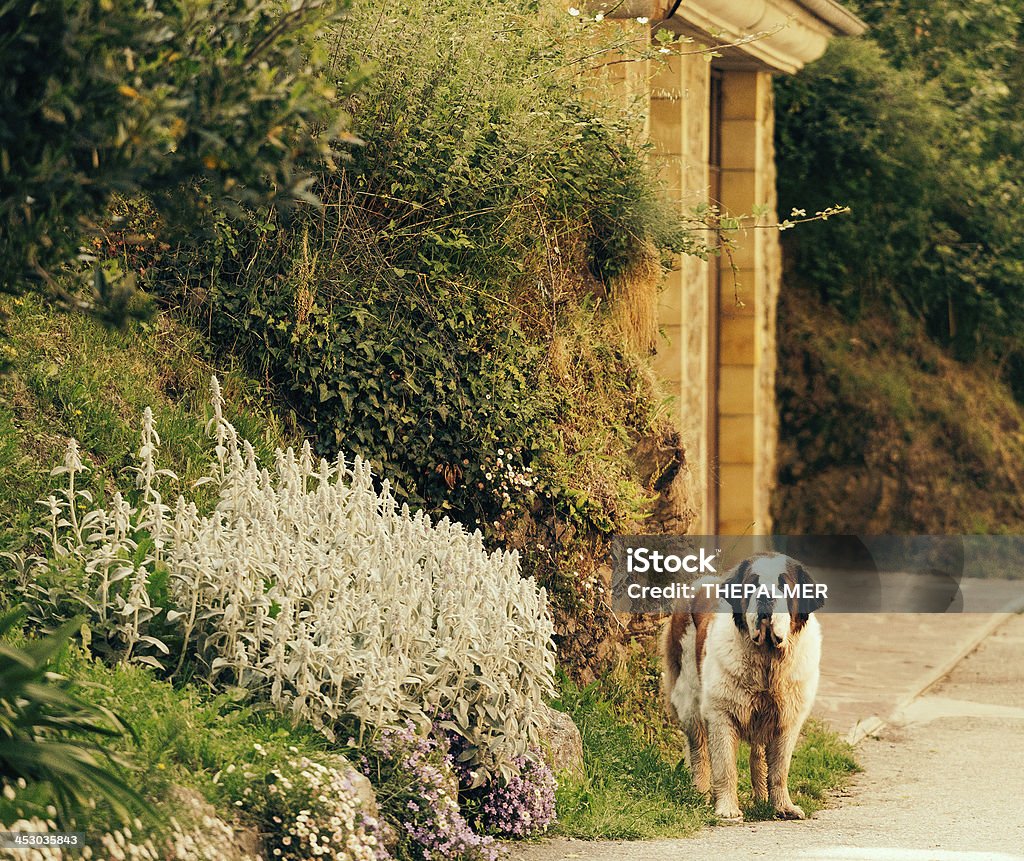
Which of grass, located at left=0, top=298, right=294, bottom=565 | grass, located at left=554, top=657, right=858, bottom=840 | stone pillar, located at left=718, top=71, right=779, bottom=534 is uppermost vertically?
stone pillar, located at left=718, top=71, right=779, bottom=534

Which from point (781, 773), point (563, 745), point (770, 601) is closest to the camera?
point (563, 745)

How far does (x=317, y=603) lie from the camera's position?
16.3 feet

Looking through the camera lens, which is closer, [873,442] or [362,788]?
[362,788]

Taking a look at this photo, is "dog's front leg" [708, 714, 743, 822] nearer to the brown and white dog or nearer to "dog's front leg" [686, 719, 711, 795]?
the brown and white dog

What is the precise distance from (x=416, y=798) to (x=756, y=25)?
770 centimetres

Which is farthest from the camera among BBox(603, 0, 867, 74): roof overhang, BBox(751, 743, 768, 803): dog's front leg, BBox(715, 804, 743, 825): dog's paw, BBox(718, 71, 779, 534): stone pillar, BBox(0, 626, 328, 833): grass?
BBox(718, 71, 779, 534): stone pillar

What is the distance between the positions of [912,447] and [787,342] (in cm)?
168

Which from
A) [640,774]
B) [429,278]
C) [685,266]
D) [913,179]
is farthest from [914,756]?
[913,179]

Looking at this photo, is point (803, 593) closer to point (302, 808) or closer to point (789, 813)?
point (789, 813)

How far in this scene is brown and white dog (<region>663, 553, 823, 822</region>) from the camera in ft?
20.4

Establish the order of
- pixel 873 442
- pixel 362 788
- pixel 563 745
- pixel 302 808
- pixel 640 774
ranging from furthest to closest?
pixel 873 442 < pixel 640 774 < pixel 563 745 < pixel 362 788 < pixel 302 808

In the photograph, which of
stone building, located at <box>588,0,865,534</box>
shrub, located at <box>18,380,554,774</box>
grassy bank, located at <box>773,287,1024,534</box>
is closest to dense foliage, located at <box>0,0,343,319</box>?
shrub, located at <box>18,380,554,774</box>

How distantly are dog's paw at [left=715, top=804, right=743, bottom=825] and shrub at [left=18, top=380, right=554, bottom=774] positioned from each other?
1188 mm

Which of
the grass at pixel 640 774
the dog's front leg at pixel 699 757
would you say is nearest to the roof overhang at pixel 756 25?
the grass at pixel 640 774
